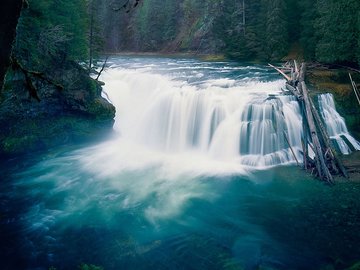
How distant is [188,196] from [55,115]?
1032 cm

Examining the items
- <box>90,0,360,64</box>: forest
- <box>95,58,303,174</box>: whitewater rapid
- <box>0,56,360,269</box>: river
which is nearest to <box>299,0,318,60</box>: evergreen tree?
<box>90,0,360,64</box>: forest

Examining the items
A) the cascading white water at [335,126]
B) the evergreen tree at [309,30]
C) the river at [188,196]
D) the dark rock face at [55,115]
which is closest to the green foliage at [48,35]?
the dark rock face at [55,115]

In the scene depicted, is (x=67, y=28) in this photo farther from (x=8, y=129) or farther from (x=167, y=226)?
(x=167, y=226)

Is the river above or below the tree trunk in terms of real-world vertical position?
below

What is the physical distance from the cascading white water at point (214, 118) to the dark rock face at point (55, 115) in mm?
3016

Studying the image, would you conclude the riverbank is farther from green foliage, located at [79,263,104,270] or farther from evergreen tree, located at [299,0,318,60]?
green foliage, located at [79,263,104,270]

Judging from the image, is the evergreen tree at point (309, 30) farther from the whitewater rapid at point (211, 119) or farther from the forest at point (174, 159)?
the whitewater rapid at point (211, 119)

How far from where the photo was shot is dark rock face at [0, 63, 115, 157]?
16953mm

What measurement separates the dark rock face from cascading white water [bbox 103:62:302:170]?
9.89 ft

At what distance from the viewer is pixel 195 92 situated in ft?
66.4

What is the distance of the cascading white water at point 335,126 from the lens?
1617 cm

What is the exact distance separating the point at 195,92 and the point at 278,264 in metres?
13.1

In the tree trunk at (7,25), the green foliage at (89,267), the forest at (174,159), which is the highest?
the tree trunk at (7,25)

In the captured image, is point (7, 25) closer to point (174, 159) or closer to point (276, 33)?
point (174, 159)
